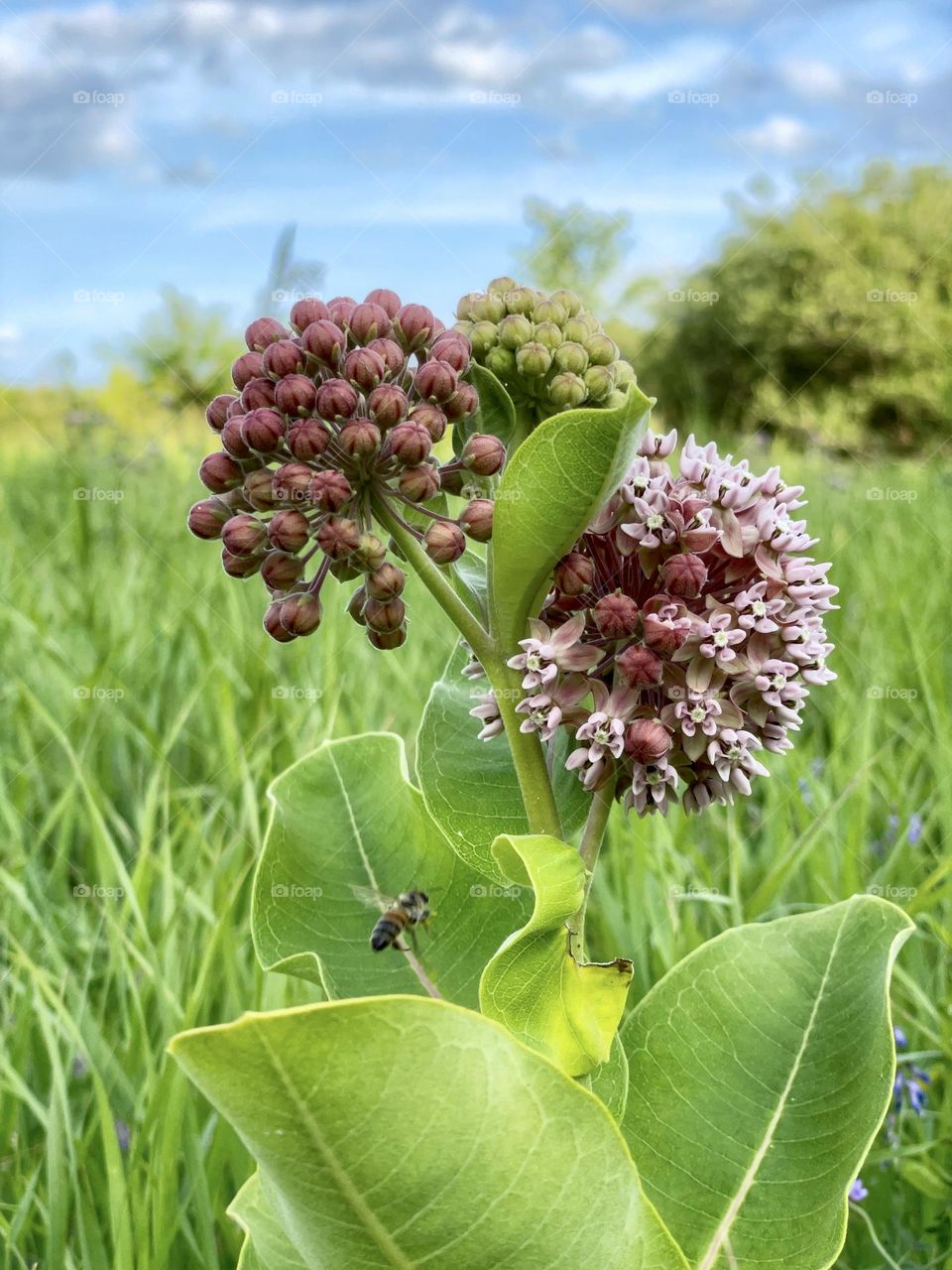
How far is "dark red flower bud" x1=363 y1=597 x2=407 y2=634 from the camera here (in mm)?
900

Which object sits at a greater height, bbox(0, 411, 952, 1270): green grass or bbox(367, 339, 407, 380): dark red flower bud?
bbox(367, 339, 407, 380): dark red flower bud

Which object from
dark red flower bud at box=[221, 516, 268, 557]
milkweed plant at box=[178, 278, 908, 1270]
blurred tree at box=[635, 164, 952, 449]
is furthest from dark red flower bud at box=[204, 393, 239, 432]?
blurred tree at box=[635, 164, 952, 449]

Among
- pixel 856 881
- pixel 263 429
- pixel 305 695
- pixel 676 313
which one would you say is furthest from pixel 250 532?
pixel 676 313

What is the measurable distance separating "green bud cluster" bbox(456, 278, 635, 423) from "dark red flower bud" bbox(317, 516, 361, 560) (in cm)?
20

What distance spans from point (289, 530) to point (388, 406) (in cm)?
11

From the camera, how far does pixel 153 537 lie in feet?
13.4

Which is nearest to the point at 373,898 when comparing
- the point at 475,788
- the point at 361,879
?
the point at 361,879

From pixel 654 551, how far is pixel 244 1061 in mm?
467

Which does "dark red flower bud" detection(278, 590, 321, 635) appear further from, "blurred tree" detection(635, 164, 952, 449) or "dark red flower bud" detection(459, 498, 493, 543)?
"blurred tree" detection(635, 164, 952, 449)

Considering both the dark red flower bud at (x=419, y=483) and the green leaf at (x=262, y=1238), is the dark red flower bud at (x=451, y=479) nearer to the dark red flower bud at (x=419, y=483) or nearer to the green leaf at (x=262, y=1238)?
the dark red flower bud at (x=419, y=483)

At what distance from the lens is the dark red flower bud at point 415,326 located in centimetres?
92

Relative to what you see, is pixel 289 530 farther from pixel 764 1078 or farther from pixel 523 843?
pixel 764 1078

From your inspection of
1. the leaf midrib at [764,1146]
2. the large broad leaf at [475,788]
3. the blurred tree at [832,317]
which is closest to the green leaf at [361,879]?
the large broad leaf at [475,788]

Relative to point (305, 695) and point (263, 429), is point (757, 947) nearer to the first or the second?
point (263, 429)
